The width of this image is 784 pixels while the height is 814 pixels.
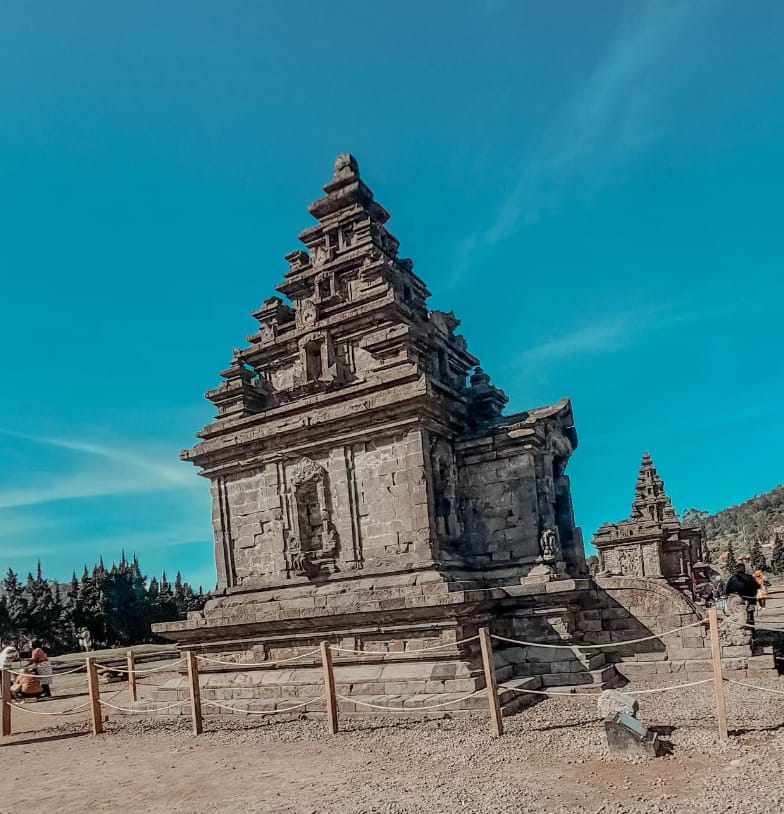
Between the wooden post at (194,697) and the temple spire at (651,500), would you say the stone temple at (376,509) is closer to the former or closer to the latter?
the wooden post at (194,697)

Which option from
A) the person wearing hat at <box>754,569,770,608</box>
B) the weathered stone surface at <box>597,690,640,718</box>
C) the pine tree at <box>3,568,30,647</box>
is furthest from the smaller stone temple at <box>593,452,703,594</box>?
the pine tree at <box>3,568,30,647</box>

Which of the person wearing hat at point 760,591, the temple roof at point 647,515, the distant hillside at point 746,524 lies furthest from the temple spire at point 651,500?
the distant hillside at point 746,524

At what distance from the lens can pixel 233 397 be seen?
54.0 ft

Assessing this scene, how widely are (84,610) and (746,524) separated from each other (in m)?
67.1

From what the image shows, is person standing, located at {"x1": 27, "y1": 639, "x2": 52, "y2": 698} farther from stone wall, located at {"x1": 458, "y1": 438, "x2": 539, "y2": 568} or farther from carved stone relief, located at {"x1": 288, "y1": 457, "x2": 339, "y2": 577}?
stone wall, located at {"x1": 458, "y1": 438, "x2": 539, "y2": 568}

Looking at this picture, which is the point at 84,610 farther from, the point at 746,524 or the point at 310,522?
the point at 746,524

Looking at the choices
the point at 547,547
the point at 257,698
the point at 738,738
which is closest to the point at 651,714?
the point at 738,738

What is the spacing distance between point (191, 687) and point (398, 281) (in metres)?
9.51

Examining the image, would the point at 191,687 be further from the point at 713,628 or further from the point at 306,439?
the point at 713,628

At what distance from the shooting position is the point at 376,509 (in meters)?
14.0

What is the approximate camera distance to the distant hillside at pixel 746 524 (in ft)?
224

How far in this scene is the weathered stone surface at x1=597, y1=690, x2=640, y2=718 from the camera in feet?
26.2

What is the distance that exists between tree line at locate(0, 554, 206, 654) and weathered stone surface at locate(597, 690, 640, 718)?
39013mm

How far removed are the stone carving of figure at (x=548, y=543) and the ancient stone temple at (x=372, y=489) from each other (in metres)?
0.03
